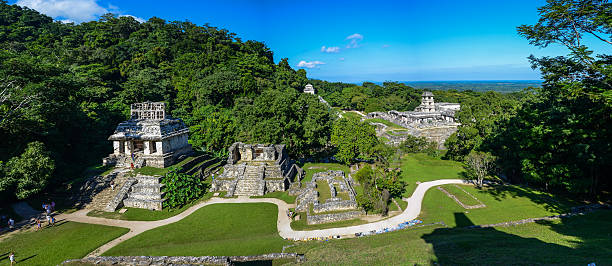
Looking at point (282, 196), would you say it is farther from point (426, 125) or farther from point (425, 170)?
point (426, 125)

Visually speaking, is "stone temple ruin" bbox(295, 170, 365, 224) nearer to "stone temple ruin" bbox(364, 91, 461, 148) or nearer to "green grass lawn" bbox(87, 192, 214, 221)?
"green grass lawn" bbox(87, 192, 214, 221)

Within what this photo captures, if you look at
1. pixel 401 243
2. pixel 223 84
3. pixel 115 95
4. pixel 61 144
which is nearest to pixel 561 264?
pixel 401 243

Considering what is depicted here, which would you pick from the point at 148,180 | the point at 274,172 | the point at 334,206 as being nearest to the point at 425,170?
the point at 334,206

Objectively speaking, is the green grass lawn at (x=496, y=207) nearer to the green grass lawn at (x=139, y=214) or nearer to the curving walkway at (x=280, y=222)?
the curving walkway at (x=280, y=222)

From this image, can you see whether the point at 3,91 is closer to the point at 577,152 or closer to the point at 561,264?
the point at 561,264

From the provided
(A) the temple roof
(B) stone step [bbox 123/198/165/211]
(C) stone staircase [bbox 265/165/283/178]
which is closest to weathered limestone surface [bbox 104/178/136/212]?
(B) stone step [bbox 123/198/165/211]

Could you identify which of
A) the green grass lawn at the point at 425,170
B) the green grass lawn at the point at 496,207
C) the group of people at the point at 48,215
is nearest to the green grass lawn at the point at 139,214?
the group of people at the point at 48,215
